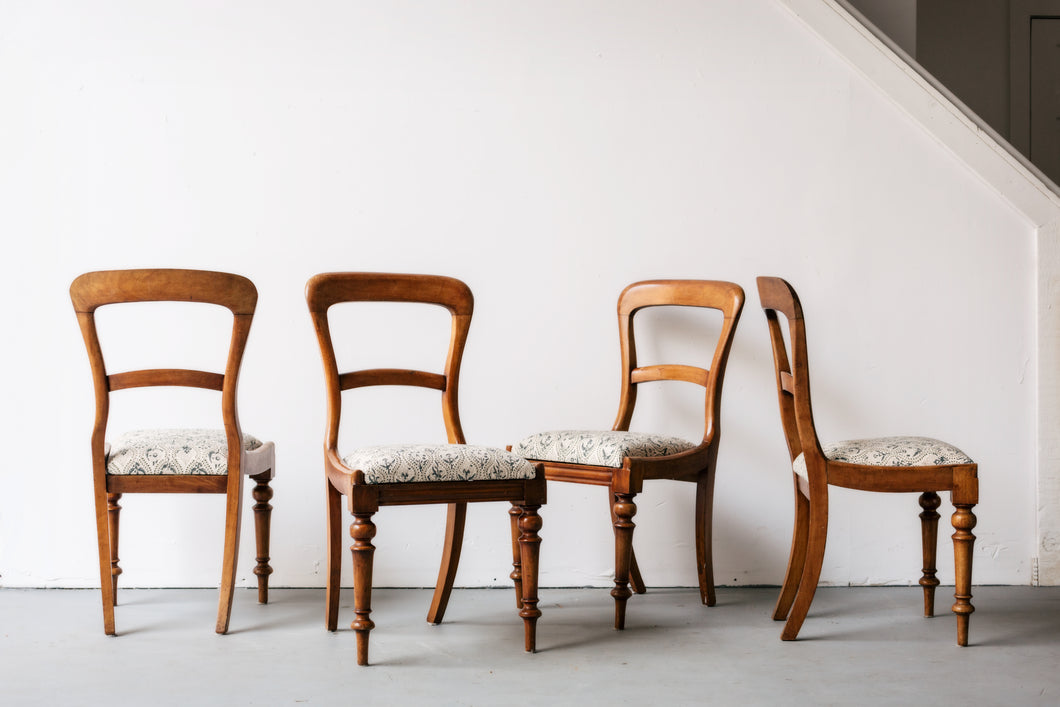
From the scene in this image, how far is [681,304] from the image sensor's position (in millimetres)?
3008

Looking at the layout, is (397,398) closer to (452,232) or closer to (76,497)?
(452,232)

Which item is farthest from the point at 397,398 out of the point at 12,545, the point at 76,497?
the point at 12,545

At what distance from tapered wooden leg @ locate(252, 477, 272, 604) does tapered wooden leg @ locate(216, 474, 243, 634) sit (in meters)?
0.35

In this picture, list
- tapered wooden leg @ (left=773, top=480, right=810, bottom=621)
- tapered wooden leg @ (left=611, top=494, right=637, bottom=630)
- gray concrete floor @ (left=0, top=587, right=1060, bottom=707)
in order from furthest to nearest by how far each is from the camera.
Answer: tapered wooden leg @ (left=773, top=480, right=810, bottom=621), tapered wooden leg @ (left=611, top=494, right=637, bottom=630), gray concrete floor @ (left=0, top=587, right=1060, bottom=707)

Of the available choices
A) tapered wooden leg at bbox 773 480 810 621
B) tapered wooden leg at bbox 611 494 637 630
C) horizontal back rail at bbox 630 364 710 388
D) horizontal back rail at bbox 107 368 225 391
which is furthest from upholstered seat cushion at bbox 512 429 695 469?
horizontal back rail at bbox 107 368 225 391

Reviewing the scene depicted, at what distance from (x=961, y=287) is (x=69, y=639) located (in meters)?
3.12

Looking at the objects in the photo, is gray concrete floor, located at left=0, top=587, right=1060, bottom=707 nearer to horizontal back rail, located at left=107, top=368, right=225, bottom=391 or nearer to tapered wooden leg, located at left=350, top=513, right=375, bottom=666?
tapered wooden leg, located at left=350, top=513, right=375, bottom=666

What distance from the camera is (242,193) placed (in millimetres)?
3213

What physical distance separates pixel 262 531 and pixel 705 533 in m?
1.43

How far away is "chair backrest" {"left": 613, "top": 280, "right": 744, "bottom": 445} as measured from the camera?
9.36 feet

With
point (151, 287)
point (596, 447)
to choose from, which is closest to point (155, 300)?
point (151, 287)

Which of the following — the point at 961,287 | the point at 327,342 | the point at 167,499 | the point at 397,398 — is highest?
the point at 961,287

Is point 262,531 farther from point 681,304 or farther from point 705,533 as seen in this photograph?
point 681,304

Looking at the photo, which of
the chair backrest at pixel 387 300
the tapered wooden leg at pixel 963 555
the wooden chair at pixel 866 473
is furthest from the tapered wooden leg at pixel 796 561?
the chair backrest at pixel 387 300
